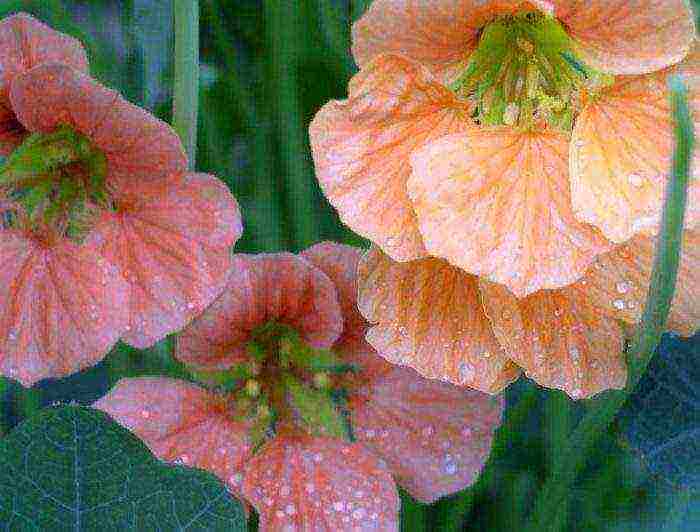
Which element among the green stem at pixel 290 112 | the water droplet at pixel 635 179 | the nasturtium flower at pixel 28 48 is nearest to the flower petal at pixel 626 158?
the water droplet at pixel 635 179

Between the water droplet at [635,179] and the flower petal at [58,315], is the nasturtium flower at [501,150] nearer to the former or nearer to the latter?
the water droplet at [635,179]

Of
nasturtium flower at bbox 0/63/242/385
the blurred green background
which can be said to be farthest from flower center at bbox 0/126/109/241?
the blurred green background

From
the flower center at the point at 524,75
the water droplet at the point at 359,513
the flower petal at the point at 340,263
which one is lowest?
the water droplet at the point at 359,513

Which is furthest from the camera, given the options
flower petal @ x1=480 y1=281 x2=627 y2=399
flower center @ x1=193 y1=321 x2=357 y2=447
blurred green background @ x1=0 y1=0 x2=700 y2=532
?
blurred green background @ x1=0 y1=0 x2=700 y2=532

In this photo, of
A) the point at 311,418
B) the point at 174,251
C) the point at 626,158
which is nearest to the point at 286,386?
the point at 311,418

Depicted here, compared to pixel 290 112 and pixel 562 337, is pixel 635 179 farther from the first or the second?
pixel 290 112

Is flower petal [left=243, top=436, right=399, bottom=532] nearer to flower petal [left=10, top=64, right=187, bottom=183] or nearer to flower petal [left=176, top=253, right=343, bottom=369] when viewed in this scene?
flower petal [left=176, top=253, right=343, bottom=369]
